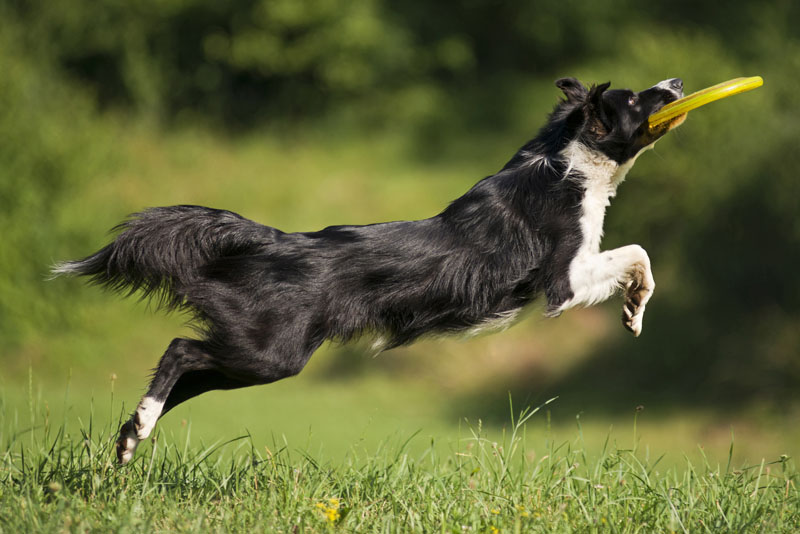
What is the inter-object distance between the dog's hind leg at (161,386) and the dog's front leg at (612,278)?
174 cm

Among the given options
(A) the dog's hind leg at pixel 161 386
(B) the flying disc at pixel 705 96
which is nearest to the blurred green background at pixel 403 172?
(B) the flying disc at pixel 705 96

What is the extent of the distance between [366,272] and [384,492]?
1040mm

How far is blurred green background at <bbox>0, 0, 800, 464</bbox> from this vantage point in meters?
14.9

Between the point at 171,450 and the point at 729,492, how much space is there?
282 centimetres

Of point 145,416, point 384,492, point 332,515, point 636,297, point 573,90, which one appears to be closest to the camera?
point 332,515

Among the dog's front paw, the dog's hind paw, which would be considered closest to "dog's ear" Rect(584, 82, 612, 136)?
the dog's front paw

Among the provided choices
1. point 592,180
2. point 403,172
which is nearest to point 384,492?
point 592,180

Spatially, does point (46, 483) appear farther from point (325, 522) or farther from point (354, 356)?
point (354, 356)

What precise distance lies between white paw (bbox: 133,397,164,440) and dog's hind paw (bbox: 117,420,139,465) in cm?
8

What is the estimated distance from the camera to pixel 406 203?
1955cm

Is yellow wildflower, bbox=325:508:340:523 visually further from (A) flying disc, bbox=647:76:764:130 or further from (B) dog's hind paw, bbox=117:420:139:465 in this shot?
(A) flying disc, bbox=647:76:764:130

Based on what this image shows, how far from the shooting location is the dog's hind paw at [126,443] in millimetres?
4469

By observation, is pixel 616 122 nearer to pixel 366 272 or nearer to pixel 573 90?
pixel 573 90

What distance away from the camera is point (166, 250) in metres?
4.56
